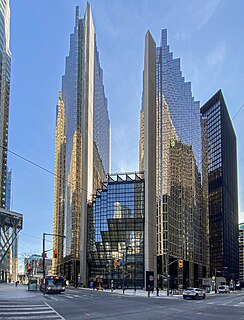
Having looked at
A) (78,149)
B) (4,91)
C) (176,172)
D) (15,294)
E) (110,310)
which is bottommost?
(15,294)

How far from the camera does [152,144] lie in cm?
12281

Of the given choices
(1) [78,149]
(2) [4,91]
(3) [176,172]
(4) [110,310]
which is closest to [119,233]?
(3) [176,172]

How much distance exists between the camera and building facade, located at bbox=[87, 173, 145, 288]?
119 m

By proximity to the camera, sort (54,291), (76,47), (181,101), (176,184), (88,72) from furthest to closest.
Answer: (76,47) < (88,72) < (181,101) < (176,184) < (54,291)

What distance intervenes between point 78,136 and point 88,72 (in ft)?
76.8

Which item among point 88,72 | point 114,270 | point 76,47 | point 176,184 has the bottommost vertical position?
point 114,270

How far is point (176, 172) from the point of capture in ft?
433

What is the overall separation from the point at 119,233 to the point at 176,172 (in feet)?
82.2

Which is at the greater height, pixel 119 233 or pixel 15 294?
pixel 119 233

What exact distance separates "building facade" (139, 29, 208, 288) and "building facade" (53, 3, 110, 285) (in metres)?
21.9

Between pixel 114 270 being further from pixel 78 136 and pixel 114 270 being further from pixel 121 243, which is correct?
pixel 78 136

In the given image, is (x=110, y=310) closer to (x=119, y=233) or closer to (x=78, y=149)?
(x=119, y=233)

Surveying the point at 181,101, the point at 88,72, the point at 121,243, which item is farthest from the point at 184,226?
the point at 88,72

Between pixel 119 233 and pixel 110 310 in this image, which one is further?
pixel 119 233
